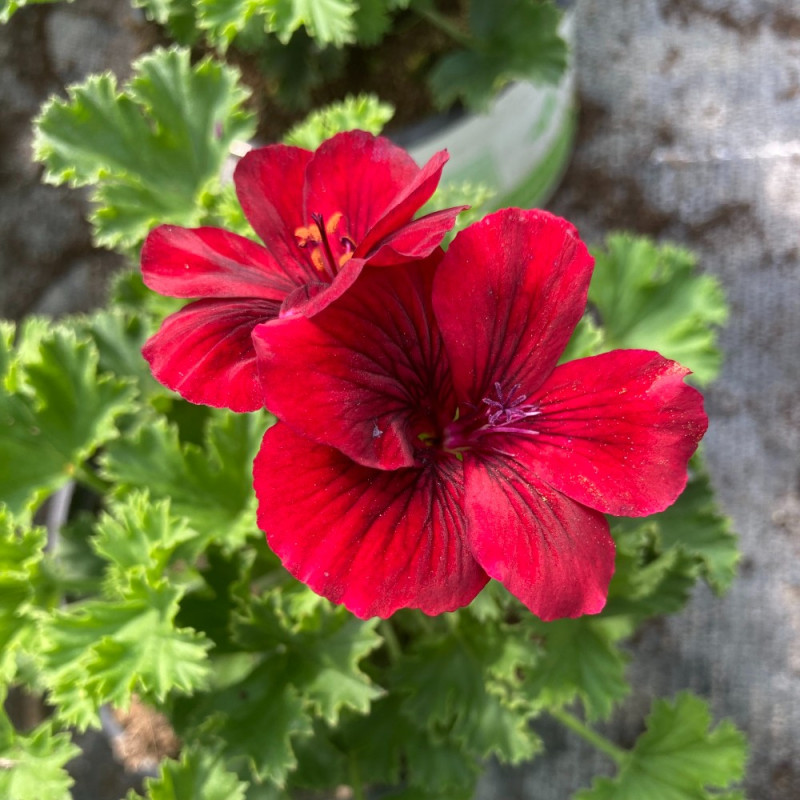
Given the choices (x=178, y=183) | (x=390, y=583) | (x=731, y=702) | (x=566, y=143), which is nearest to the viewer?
(x=390, y=583)

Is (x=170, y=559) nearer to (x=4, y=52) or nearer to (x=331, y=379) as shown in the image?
(x=331, y=379)

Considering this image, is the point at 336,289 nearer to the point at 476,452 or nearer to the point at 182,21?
the point at 476,452

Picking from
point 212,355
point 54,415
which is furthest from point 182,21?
point 212,355

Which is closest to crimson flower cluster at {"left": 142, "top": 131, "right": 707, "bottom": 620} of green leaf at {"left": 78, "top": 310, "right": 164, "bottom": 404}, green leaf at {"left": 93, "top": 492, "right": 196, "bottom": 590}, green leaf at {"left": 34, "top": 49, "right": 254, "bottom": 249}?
green leaf at {"left": 93, "top": 492, "right": 196, "bottom": 590}

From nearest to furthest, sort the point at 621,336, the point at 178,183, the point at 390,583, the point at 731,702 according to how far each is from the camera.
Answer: the point at 390,583 → the point at 178,183 → the point at 621,336 → the point at 731,702

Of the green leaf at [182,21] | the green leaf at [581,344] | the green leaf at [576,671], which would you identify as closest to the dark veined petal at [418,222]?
the green leaf at [581,344]

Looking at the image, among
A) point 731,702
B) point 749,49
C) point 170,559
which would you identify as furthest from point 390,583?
point 749,49

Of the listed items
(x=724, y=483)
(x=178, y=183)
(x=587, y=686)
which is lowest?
(x=724, y=483)

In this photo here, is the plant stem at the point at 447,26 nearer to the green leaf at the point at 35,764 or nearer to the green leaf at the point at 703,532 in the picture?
the green leaf at the point at 703,532
